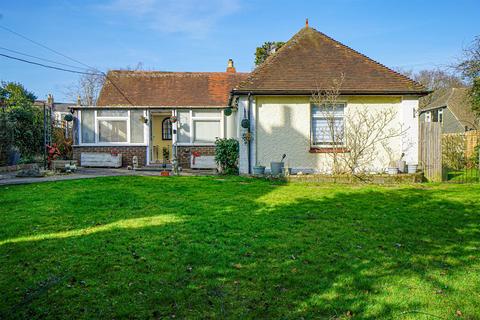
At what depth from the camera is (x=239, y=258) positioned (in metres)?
4.93

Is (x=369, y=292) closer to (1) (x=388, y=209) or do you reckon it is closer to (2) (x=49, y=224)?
(1) (x=388, y=209)

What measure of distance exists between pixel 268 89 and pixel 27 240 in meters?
9.65

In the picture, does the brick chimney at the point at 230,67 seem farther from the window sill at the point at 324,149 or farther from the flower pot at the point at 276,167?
the flower pot at the point at 276,167

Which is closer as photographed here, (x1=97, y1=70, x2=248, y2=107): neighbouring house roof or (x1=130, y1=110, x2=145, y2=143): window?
(x1=130, y1=110, x2=145, y2=143): window

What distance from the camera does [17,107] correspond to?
18562mm

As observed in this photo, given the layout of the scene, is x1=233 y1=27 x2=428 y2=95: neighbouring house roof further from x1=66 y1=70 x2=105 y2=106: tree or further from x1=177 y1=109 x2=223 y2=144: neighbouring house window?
x1=66 y1=70 x2=105 y2=106: tree

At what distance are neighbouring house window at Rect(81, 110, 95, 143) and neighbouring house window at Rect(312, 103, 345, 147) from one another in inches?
490

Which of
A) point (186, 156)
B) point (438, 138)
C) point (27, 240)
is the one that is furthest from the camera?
point (186, 156)

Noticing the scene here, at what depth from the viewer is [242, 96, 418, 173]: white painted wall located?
45.4 ft

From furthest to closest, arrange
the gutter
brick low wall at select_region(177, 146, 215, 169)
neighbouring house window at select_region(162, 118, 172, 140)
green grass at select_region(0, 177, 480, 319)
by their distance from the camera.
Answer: neighbouring house window at select_region(162, 118, 172, 140) → brick low wall at select_region(177, 146, 215, 169) → the gutter → green grass at select_region(0, 177, 480, 319)

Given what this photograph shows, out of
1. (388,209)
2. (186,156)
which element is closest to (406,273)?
(388,209)

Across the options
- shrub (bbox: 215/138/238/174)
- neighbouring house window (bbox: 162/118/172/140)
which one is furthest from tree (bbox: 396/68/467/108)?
shrub (bbox: 215/138/238/174)

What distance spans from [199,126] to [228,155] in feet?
18.5

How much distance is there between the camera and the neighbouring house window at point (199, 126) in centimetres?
2036
